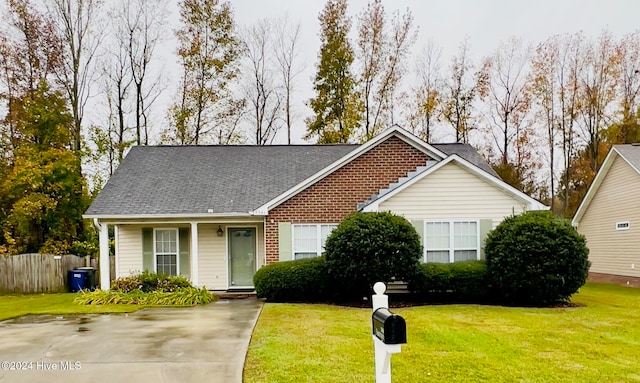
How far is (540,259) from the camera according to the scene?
39.8 feet

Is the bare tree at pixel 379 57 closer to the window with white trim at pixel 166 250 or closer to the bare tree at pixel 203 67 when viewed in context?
the bare tree at pixel 203 67

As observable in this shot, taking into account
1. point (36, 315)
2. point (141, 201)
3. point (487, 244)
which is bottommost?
point (36, 315)

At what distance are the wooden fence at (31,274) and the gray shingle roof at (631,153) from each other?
20.8 metres

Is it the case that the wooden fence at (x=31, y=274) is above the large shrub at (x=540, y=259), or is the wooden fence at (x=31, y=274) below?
below

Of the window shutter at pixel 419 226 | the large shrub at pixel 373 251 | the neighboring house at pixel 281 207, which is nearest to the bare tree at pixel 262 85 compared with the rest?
the neighboring house at pixel 281 207

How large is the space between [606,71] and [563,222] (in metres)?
18.8

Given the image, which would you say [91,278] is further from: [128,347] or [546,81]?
[546,81]

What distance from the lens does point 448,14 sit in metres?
25.8

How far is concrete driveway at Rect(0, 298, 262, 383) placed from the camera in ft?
21.0

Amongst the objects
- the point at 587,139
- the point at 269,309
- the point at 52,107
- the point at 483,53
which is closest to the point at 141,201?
the point at 269,309

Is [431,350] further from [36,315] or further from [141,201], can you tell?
[141,201]

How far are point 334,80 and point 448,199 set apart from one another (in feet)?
48.5

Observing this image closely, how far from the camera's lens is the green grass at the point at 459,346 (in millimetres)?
6285

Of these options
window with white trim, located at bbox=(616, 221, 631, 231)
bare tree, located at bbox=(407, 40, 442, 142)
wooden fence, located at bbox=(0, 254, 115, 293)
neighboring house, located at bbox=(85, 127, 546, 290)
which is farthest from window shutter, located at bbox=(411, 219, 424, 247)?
bare tree, located at bbox=(407, 40, 442, 142)
